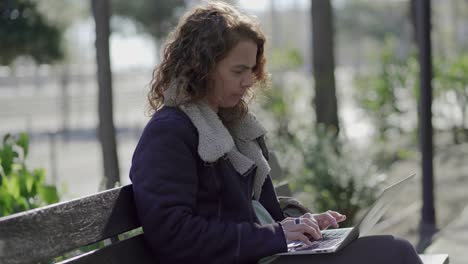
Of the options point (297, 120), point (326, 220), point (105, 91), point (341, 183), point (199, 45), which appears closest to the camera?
point (199, 45)

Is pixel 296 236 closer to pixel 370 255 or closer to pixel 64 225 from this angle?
pixel 370 255

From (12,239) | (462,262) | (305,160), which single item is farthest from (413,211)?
(12,239)

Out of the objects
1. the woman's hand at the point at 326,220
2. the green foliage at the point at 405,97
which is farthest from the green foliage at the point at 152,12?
the woman's hand at the point at 326,220

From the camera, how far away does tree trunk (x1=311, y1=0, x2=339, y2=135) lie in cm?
811

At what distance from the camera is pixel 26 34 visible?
66.9 ft

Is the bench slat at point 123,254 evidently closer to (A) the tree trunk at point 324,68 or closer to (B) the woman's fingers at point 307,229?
(B) the woman's fingers at point 307,229

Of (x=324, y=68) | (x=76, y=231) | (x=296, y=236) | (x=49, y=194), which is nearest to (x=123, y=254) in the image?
(x=76, y=231)

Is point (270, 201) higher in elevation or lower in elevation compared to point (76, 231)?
lower

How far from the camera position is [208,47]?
2.84 meters

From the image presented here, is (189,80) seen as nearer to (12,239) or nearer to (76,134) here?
(12,239)

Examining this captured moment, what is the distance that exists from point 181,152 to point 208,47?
35 centimetres

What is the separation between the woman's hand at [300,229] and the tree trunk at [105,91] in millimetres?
2514

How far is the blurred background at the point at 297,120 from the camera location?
5285mm

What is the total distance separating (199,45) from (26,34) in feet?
59.7
